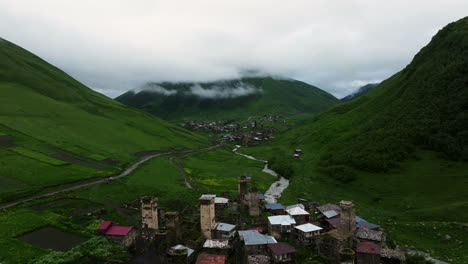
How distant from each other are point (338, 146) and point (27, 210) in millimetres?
92830

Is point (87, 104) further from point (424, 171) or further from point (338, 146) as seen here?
point (424, 171)

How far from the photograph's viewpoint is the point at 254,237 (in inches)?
1569

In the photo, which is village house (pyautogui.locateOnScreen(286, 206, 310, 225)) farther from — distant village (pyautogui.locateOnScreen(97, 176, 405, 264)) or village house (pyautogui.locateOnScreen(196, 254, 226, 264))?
village house (pyautogui.locateOnScreen(196, 254, 226, 264))

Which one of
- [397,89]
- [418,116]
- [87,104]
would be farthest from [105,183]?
[397,89]

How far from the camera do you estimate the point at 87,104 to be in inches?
6137

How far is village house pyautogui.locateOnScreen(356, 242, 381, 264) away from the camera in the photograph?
3363cm

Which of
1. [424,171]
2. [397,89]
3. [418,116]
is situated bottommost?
[424,171]

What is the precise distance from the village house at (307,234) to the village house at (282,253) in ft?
20.2

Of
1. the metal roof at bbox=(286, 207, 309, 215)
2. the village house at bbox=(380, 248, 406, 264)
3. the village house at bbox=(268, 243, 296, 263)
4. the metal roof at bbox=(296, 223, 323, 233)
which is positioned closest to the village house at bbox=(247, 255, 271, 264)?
the village house at bbox=(268, 243, 296, 263)

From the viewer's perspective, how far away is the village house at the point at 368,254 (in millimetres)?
33628

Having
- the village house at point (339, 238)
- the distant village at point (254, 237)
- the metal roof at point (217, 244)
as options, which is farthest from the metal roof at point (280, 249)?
the metal roof at point (217, 244)

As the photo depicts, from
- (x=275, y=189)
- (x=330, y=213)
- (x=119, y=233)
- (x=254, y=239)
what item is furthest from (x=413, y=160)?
(x=119, y=233)

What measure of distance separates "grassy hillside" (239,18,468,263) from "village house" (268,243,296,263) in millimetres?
→ 20667

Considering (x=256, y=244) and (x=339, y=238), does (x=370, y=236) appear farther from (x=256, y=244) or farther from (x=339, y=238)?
(x=256, y=244)
